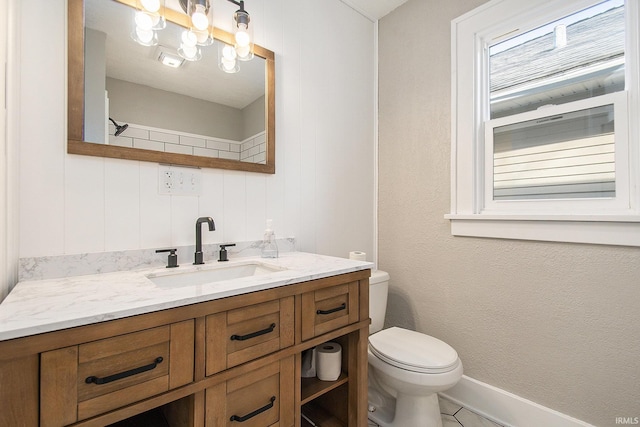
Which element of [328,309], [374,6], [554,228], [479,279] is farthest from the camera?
[374,6]

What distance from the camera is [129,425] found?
3.14ft

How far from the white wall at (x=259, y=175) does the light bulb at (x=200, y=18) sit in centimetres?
20

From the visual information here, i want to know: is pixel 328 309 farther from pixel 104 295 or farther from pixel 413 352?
pixel 104 295

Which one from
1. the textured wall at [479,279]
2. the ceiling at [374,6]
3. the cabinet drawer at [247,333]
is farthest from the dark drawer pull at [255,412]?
the ceiling at [374,6]

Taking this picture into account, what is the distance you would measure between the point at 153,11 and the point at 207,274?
3.51ft

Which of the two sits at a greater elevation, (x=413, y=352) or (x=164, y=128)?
(x=164, y=128)

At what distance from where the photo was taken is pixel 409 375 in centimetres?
131

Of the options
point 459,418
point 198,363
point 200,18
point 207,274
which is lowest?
point 459,418

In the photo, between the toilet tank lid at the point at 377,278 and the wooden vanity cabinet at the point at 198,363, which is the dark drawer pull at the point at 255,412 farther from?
the toilet tank lid at the point at 377,278

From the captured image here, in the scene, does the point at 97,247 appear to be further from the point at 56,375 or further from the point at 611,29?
the point at 611,29

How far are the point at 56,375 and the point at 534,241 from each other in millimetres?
1849

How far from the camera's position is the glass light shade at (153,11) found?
3.85 ft

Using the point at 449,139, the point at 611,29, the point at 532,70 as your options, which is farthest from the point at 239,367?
the point at 611,29

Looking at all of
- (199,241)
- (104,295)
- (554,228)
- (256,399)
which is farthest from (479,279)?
(104,295)
